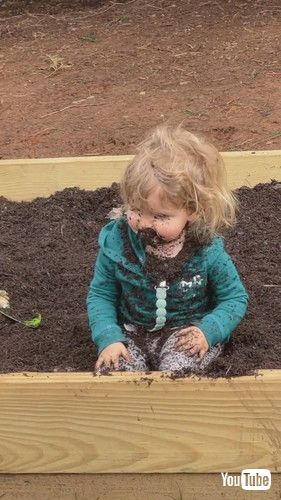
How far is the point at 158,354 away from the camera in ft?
8.59

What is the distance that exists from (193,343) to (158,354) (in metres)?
0.16

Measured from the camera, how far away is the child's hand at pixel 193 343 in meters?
2.50

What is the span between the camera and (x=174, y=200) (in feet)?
7.73

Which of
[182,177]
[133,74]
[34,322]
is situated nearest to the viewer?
[182,177]

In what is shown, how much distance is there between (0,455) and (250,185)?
2.04 m

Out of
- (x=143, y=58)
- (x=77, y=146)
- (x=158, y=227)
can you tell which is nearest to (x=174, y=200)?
(x=158, y=227)

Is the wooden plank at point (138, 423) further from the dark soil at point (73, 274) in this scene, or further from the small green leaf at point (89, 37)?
the small green leaf at point (89, 37)

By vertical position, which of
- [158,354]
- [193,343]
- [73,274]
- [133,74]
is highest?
[193,343]

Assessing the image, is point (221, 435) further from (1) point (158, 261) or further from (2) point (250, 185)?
(2) point (250, 185)

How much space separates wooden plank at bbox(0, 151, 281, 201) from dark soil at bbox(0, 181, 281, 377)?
0.21ft

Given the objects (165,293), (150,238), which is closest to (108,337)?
(165,293)

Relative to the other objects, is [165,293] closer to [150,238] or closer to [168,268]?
[168,268]

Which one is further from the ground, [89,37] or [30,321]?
[30,321]

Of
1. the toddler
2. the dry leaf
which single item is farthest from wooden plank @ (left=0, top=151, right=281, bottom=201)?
the toddler
